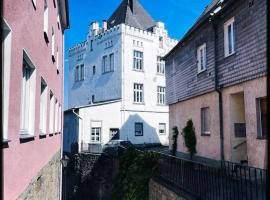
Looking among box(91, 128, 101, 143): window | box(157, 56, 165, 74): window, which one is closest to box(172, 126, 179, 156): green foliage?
box(91, 128, 101, 143): window

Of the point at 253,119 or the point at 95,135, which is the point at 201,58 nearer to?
the point at 253,119

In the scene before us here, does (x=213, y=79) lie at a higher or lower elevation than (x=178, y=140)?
higher

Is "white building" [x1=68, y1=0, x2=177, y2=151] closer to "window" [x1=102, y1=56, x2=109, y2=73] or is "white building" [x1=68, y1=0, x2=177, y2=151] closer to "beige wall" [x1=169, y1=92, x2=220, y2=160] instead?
"window" [x1=102, y1=56, x2=109, y2=73]

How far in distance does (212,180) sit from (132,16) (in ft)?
88.1

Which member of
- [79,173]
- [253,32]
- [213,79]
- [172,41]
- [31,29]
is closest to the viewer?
[31,29]

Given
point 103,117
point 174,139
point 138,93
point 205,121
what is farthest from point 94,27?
point 205,121

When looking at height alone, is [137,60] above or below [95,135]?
above

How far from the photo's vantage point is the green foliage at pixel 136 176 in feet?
40.9

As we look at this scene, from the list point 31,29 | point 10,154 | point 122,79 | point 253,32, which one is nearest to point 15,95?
point 10,154

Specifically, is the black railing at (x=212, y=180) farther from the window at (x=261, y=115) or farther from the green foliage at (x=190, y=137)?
the green foliage at (x=190, y=137)

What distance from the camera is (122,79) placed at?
94.6 ft

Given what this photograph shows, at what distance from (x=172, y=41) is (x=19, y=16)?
97.5ft

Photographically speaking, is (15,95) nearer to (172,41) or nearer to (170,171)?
(170,171)

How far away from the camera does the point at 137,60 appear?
1187 inches
